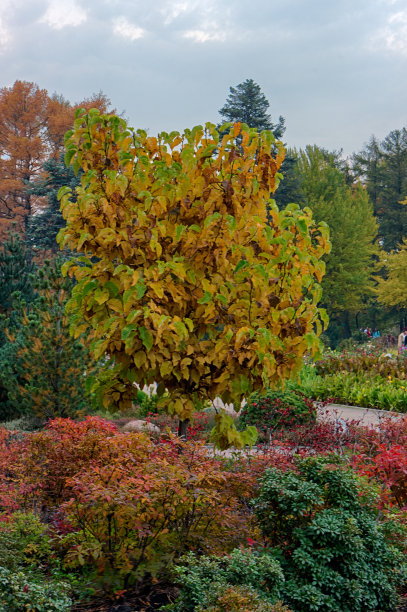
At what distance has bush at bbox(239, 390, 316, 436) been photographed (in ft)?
31.3

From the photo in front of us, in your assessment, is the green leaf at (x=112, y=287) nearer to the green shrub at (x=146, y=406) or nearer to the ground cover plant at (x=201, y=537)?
the ground cover plant at (x=201, y=537)

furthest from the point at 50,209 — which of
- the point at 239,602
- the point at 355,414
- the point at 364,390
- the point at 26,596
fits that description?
the point at 239,602

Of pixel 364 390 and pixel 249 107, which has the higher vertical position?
pixel 249 107

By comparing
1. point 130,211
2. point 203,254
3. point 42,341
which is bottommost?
point 42,341

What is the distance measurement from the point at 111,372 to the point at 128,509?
6.11 ft

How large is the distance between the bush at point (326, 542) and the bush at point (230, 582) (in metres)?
0.21

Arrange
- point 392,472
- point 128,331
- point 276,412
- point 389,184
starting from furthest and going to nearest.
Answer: point 389,184
point 276,412
point 392,472
point 128,331

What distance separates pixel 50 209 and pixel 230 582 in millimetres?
27902

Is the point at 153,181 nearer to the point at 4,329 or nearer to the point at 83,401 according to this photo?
the point at 83,401

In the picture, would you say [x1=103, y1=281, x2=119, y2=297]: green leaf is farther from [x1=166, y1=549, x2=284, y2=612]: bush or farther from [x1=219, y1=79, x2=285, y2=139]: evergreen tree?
[x1=219, y1=79, x2=285, y2=139]: evergreen tree

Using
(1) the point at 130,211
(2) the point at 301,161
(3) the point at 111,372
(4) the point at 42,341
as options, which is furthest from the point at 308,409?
(2) the point at 301,161

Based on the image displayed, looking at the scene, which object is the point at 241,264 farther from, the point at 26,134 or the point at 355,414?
the point at 26,134

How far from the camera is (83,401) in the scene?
8.84 meters

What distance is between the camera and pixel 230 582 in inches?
135
